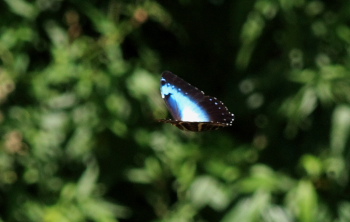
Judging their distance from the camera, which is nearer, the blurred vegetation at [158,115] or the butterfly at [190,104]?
the butterfly at [190,104]

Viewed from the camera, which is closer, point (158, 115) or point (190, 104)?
point (190, 104)

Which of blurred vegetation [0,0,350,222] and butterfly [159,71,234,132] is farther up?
blurred vegetation [0,0,350,222]

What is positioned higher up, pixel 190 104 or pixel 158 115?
pixel 158 115

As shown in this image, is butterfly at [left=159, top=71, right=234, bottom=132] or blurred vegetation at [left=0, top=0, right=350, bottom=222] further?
blurred vegetation at [left=0, top=0, right=350, bottom=222]

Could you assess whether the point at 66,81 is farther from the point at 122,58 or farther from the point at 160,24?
the point at 160,24
